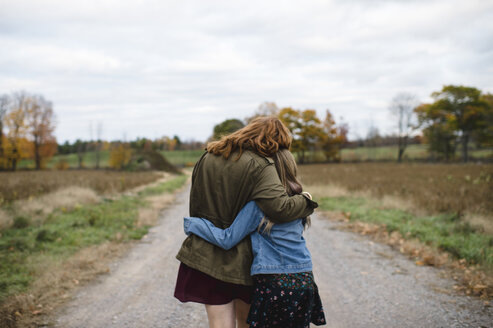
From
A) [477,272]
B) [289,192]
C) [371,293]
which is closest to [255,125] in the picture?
[289,192]

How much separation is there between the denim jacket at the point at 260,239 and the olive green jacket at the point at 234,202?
0.06 m

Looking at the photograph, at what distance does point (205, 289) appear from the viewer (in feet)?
7.11

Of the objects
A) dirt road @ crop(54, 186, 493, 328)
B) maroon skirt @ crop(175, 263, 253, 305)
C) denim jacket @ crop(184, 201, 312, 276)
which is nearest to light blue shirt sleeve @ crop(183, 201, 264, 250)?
denim jacket @ crop(184, 201, 312, 276)

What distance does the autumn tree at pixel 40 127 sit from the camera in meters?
Answer: 48.9

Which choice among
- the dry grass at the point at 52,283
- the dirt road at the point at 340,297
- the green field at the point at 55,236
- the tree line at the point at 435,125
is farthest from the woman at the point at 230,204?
the tree line at the point at 435,125

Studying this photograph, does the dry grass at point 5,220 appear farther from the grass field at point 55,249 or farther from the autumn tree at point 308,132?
the autumn tree at point 308,132

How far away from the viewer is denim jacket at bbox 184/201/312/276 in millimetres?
2072

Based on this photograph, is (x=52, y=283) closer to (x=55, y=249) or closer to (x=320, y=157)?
(x=55, y=249)

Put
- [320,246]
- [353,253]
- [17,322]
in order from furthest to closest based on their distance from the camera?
[320,246]
[353,253]
[17,322]

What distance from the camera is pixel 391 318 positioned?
380cm

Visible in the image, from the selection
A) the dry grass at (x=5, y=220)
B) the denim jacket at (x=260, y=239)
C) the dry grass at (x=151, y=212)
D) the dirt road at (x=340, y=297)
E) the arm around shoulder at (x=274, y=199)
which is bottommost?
the dry grass at (x=151, y=212)

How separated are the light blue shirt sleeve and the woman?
0.16 ft

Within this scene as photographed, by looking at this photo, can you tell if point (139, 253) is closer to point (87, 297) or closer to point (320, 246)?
point (87, 297)

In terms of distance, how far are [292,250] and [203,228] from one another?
1.93ft
